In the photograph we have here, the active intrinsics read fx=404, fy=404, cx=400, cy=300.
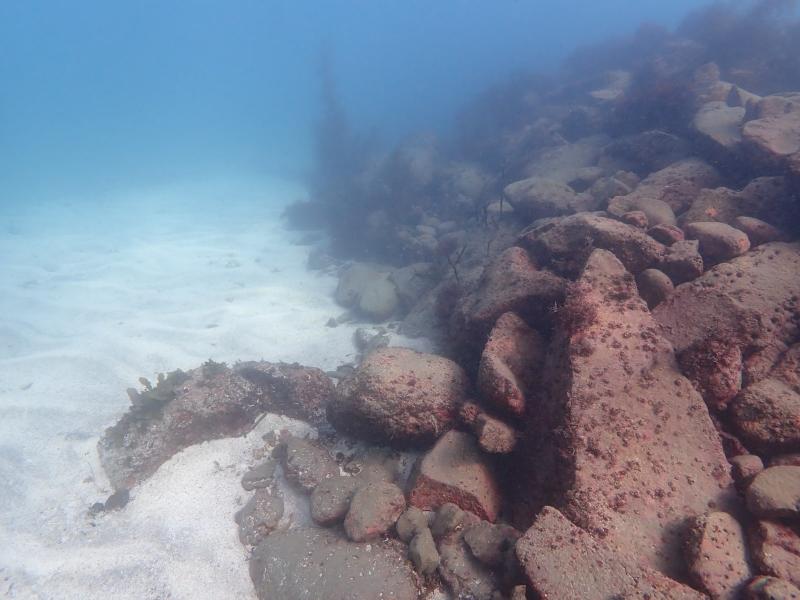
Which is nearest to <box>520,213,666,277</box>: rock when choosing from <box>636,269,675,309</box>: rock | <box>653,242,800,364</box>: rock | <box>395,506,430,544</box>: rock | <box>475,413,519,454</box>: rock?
Answer: <box>636,269,675,309</box>: rock

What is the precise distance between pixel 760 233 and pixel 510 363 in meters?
4.12

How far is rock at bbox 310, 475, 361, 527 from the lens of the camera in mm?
4184

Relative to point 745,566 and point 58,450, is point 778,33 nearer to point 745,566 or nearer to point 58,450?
point 745,566

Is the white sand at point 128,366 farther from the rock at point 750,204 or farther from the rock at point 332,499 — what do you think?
the rock at point 750,204

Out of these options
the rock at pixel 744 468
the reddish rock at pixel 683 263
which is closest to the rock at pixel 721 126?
the reddish rock at pixel 683 263

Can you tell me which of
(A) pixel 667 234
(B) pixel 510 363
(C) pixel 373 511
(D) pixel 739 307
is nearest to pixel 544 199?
(A) pixel 667 234

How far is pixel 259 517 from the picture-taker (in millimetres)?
4543

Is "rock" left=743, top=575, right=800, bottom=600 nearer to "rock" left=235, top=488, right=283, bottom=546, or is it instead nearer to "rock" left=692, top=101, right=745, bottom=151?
"rock" left=235, top=488, right=283, bottom=546

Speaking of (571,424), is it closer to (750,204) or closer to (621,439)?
(621,439)

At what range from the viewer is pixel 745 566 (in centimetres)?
274

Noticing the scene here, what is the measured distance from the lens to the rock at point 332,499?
4.18 m

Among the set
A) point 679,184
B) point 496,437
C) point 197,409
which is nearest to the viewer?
point 496,437

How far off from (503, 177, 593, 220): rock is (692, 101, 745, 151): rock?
2678 mm

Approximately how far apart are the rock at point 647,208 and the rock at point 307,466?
218 inches
